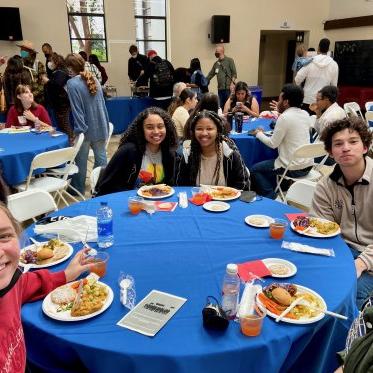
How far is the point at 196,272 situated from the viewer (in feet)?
5.02

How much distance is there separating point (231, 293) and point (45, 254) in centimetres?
88

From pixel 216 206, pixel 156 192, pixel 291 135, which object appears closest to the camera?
pixel 216 206

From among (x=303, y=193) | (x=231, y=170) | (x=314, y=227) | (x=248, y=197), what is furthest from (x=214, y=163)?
(x=314, y=227)

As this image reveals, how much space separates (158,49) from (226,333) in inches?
384

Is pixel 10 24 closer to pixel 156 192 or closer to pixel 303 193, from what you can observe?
pixel 156 192

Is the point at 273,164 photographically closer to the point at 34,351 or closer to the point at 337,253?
the point at 337,253

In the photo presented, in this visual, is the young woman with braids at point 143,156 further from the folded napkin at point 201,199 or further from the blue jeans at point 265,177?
the blue jeans at point 265,177

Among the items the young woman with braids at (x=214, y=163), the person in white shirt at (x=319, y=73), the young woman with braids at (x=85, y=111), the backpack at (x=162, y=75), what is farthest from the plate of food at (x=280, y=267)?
the backpack at (x=162, y=75)

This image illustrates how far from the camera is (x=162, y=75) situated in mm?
7516

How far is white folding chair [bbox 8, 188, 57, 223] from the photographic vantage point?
2.23 meters


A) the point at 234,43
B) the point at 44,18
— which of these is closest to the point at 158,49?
the point at 234,43

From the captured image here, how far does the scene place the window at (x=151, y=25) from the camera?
372 inches

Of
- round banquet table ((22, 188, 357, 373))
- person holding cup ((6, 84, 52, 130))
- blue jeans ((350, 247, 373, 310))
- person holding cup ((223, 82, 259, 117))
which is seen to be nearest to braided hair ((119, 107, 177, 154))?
round banquet table ((22, 188, 357, 373))

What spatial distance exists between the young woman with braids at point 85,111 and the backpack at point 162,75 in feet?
10.7
